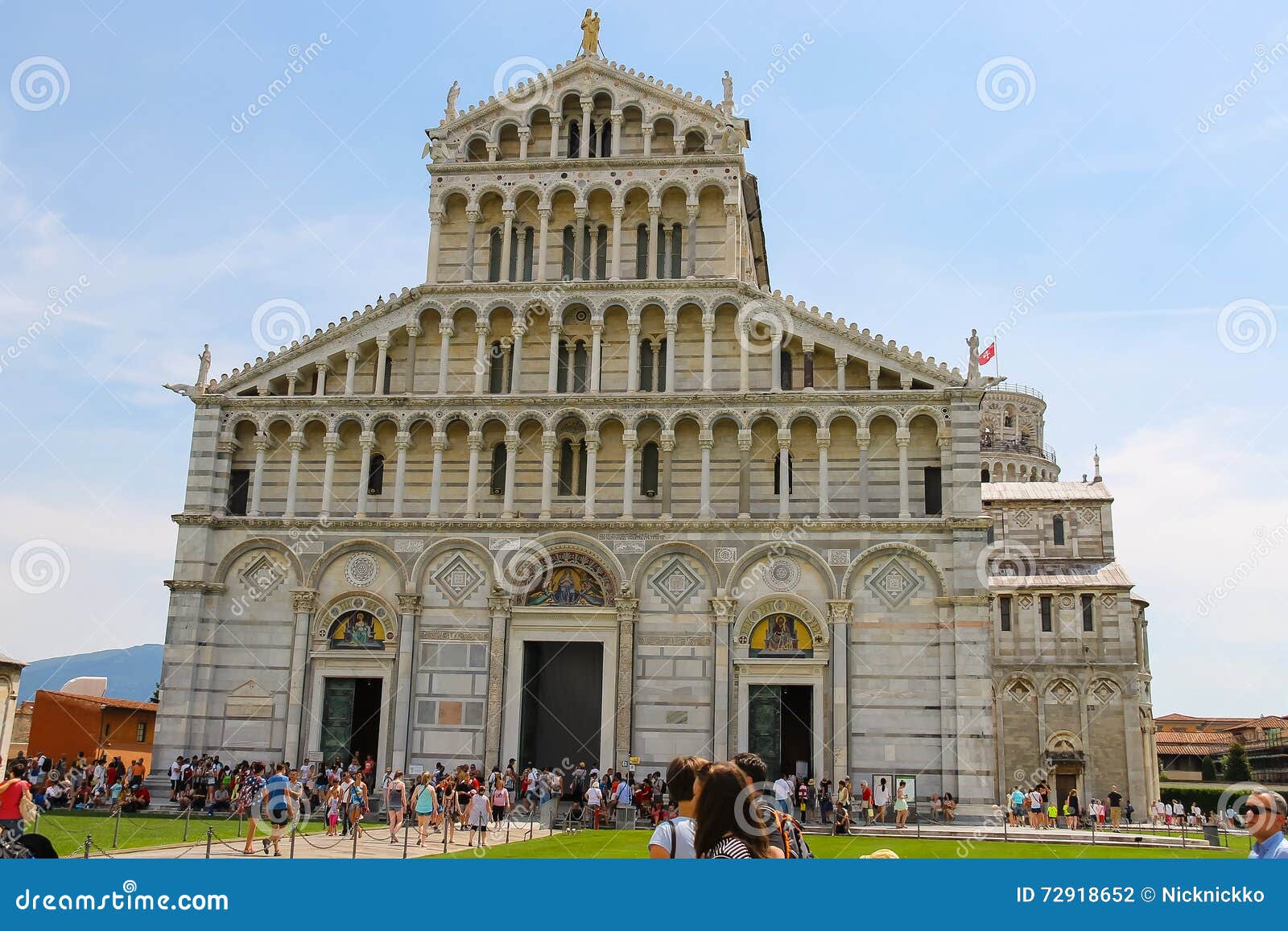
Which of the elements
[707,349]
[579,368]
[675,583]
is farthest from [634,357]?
[675,583]

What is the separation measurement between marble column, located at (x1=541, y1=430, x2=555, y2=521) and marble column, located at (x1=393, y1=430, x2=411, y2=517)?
13.3 feet

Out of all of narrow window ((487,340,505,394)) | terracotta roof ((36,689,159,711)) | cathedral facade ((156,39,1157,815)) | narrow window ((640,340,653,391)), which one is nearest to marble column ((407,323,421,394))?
cathedral facade ((156,39,1157,815))

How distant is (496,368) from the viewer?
1414 inches

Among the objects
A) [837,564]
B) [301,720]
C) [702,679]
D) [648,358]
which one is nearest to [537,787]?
[702,679]

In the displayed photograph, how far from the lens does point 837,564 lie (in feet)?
106

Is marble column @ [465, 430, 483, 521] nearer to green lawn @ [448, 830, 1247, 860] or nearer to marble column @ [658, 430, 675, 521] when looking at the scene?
marble column @ [658, 430, 675, 521]

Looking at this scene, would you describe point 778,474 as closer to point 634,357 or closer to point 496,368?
point 634,357

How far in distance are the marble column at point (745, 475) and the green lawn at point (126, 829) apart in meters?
13.9

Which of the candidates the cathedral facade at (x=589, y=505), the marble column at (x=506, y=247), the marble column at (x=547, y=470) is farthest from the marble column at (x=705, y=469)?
the marble column at (x=506, y=247)

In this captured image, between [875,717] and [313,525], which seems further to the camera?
[313,525]

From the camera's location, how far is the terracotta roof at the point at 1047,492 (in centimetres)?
6059

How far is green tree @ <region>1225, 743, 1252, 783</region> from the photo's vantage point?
256 ft
